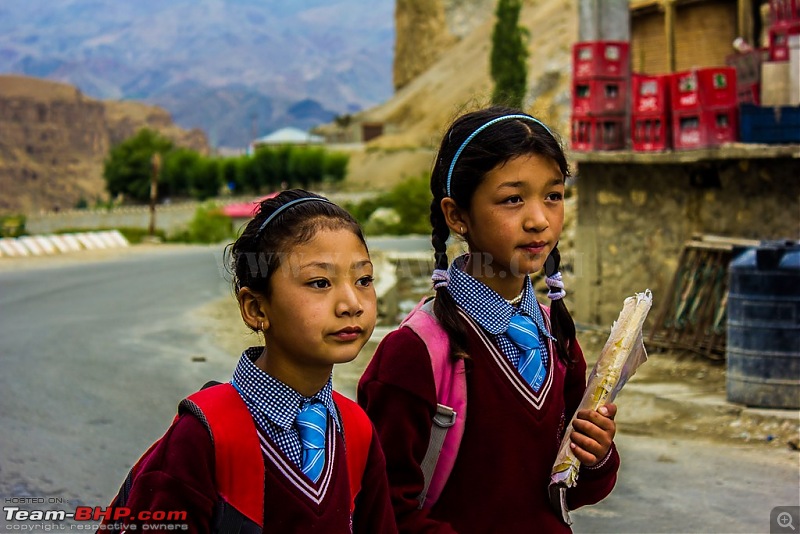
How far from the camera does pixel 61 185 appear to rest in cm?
13175

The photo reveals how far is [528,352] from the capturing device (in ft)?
8.95

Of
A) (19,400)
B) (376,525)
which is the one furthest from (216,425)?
(19,400)

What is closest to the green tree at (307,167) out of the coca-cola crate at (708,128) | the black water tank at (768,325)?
the coca-cola crate at (708,128)

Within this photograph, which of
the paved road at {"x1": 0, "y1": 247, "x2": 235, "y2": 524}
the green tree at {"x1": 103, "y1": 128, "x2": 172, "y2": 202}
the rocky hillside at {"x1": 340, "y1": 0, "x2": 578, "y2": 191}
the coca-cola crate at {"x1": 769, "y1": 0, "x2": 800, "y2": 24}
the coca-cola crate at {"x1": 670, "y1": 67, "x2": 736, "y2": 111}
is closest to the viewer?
the paved road at {"x1": 0, "y1": 247, "x2": 235, "y2": 524}

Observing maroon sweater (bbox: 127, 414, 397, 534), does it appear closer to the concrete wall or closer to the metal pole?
the concrete wall

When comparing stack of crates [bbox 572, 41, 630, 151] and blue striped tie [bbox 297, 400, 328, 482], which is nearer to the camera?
blue striped tie [bbox 297, 400, 328, 482]

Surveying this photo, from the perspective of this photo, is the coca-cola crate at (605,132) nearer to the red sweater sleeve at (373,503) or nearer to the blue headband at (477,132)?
the blue headband at (477,132)

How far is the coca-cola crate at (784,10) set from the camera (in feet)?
34.3

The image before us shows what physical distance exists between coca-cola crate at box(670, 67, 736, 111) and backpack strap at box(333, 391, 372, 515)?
8272mm

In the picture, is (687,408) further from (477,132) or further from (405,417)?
(405,417)

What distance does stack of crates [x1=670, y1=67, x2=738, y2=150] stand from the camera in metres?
9.85

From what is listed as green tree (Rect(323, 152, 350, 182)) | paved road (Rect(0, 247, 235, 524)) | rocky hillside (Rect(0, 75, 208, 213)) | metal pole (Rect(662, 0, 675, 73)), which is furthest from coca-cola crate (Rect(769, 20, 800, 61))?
rocky hillside (Rect(0, 75, 208, 213))

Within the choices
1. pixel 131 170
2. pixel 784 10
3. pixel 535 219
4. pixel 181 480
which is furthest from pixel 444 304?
pixel 131 170

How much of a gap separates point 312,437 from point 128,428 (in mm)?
5952
